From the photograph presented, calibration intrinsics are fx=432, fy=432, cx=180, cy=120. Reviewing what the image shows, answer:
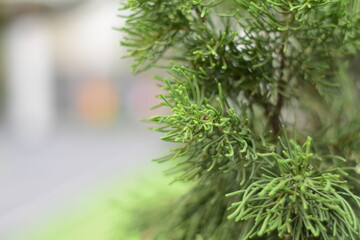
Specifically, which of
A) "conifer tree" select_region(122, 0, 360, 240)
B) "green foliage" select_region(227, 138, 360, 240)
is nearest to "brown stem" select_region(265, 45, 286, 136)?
"conifer tree" select_region(122, 0, 360, 240)

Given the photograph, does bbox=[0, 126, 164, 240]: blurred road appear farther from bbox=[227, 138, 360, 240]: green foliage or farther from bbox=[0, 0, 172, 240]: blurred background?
bbox=[227, 138, 360, 240]: green foliage

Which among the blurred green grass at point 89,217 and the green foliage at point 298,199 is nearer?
the green foliage at point 298,199

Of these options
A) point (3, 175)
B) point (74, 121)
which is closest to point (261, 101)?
point (3, 175)

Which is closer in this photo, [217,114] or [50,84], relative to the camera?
[217,114]

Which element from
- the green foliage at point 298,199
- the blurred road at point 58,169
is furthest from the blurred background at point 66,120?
the green foliage at point 298,199

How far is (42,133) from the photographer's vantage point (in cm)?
603

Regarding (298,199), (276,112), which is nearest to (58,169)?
(276,112)

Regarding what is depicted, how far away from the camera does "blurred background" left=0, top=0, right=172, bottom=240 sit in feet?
10.1

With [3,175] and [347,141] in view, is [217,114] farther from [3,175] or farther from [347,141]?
[3,175]

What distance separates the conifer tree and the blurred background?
6.12 feet

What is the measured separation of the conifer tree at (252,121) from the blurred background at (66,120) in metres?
1.87

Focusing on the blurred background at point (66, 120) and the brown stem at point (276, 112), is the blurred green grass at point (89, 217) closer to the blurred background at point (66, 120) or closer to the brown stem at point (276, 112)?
the blurred background at point (66, 120)

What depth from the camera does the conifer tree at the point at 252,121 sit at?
1.48 ft

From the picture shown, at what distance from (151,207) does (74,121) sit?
21.5ft
